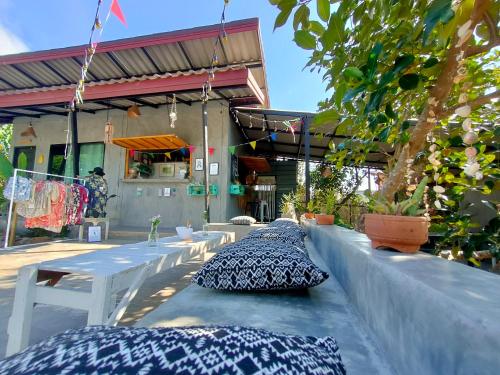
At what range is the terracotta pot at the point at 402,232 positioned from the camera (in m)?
0.92

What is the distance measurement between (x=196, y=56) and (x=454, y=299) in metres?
6.15

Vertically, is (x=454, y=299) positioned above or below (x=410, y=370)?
above

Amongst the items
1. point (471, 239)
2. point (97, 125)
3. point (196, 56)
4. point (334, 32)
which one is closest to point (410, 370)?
point (334, 32)

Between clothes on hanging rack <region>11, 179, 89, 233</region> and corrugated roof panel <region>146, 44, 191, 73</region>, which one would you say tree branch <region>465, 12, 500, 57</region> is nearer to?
corrugated roof panel <region>146, 44, 191, 73</region>

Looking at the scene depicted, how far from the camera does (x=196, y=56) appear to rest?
5.55 meters

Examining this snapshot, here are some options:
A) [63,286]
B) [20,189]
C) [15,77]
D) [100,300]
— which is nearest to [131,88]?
[20,189]

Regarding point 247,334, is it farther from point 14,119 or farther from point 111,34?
point 14,119

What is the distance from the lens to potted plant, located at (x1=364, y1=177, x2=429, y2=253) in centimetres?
93

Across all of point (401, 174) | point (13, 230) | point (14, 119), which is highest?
point (14, 119)

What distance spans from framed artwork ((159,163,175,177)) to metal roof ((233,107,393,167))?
7.88 feet

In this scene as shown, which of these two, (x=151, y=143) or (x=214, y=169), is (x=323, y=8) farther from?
(x=151, y=143)

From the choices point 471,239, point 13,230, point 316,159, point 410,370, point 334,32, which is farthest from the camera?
point 316,159

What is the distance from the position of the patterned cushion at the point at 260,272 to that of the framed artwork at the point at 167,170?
644 cm

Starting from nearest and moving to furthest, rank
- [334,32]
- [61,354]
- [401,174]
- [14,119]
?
[61,354], [334,32], [401,174], [14,119]
